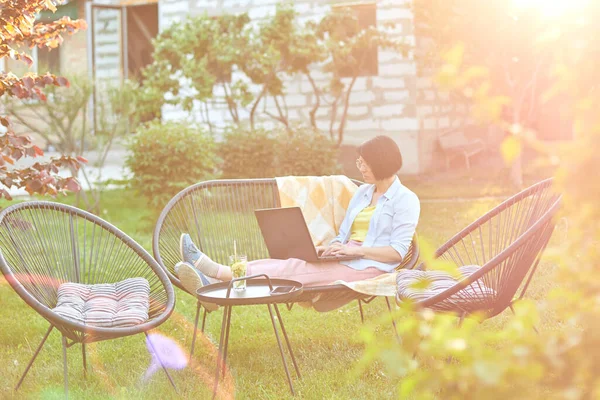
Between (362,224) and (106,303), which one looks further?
(362,224)

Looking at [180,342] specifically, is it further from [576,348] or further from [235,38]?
[235,38]

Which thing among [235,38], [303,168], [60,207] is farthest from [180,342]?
[235,38]

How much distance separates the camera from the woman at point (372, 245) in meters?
4.32

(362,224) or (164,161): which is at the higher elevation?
(164,161)

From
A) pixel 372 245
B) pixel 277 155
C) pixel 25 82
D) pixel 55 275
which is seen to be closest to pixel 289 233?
pixel 372 245

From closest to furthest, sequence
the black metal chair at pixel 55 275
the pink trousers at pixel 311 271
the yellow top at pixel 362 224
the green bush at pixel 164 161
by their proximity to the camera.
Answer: the black metal chair at pixel 55 275
the pink trousers at pixel 311 271
the yellow top at pixel 362 224
the green bush at pixel 164 161

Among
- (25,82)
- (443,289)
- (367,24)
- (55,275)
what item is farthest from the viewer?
(367,24)

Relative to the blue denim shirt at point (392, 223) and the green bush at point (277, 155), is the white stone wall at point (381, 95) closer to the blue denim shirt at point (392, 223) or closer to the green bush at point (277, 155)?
the green bush at point (277, 155)

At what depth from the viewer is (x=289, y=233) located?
4.43m

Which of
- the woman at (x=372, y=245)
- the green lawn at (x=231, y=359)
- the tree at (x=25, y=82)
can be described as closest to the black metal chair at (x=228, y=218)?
the green lawn at (x=231, y=359)

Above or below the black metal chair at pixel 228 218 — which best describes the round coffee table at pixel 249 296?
below

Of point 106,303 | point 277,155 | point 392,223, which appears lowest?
point 106,303

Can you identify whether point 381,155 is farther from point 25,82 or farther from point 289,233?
point 25,82

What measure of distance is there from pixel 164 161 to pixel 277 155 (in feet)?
6.78
